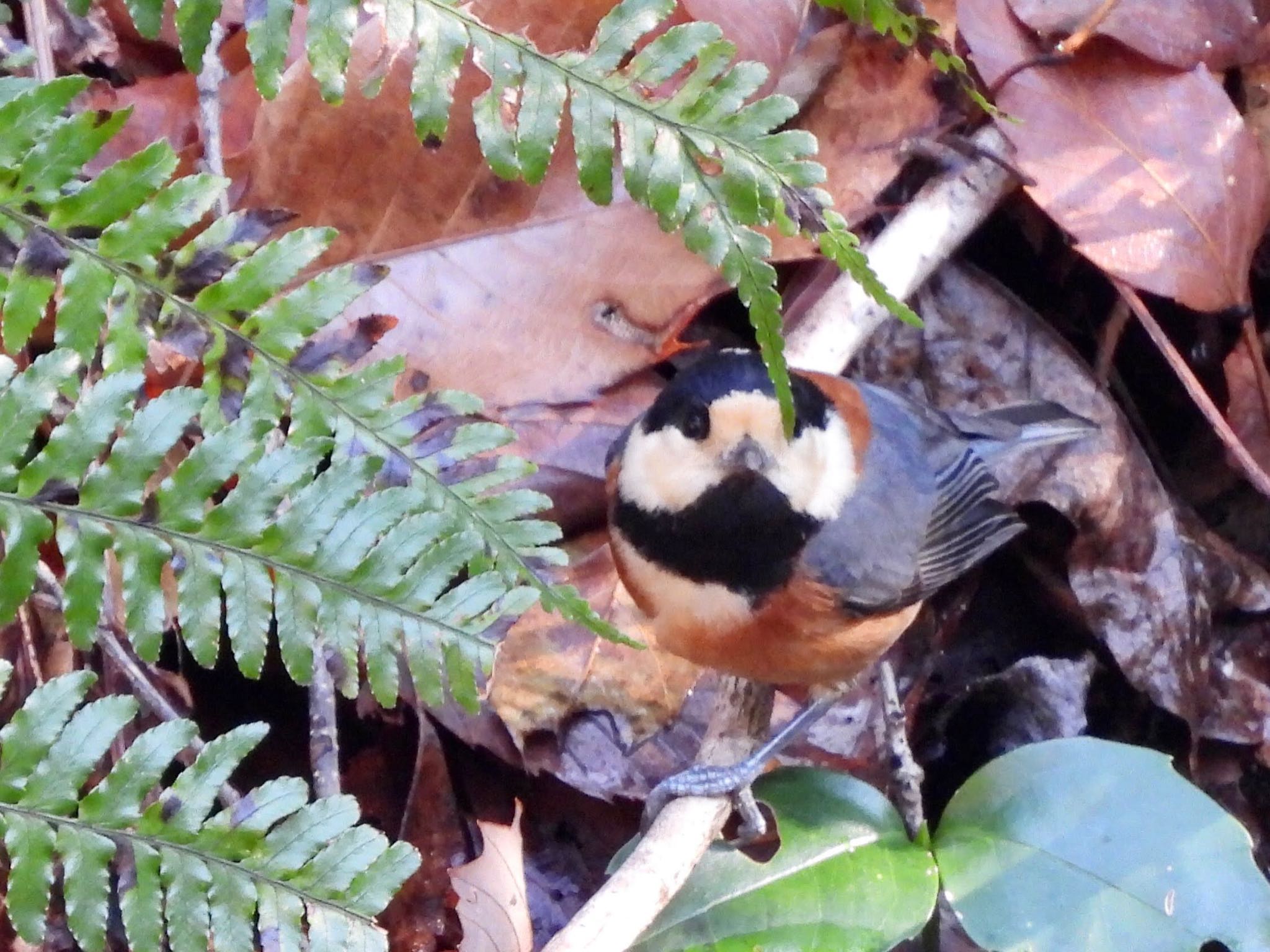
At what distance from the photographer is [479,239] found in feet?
7.33

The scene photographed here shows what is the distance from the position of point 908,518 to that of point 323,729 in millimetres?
1202

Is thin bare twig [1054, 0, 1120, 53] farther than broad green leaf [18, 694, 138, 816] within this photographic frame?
Yes

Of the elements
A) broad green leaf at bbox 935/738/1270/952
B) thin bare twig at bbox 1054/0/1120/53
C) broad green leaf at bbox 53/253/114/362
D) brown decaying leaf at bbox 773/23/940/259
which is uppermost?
broad green leaf at bbox 53/253/114/362

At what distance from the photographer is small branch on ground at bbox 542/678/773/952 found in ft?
5.26

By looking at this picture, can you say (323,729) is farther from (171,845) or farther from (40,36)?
(40,36)

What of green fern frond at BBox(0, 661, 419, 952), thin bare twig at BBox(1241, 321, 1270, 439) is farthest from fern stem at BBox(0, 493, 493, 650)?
thin bare twig at BBox(1241, 321, 1270, 439)

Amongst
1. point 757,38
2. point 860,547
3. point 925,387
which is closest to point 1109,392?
point 925,387

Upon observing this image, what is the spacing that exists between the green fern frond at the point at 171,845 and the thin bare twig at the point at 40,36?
1.06m

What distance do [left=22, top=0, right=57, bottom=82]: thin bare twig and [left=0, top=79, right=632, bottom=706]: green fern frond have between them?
1.95ft

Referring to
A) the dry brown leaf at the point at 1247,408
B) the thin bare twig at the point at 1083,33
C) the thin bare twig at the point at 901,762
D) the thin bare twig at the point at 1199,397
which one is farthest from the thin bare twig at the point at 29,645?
the dry brown leaf at the point at 1247,408

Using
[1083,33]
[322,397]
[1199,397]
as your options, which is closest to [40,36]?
[322,397]

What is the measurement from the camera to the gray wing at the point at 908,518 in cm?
217

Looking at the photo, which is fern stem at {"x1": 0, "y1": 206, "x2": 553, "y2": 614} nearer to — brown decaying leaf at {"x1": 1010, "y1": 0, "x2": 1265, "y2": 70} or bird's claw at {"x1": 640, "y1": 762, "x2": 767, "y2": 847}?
bird's claw at {"x1": 640, "y1": 762, "x2": 767, "y2": 847}

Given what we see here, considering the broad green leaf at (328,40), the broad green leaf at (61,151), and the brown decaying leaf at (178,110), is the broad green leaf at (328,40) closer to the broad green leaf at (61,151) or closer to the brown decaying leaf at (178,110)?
the broad green leaf at (61,151)
